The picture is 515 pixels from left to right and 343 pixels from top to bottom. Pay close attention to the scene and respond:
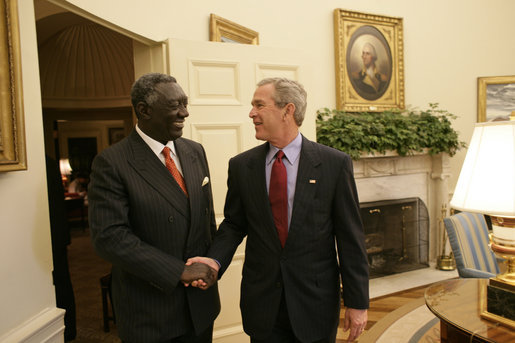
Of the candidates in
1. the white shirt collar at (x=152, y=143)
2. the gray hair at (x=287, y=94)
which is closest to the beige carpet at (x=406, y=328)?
the gray hair at (x=287, y=94)

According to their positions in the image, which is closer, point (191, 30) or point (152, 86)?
point (152, 86)

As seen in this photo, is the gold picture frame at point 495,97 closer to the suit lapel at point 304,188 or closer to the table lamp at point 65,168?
the suit lapel at point 304,188

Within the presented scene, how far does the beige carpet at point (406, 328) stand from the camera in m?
3.23

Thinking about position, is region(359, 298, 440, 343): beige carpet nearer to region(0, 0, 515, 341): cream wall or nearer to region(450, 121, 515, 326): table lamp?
region(450, 121, 515, 326): table lamp

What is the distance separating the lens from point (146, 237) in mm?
1599

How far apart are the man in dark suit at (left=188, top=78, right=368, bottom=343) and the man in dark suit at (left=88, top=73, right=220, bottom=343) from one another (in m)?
0.17

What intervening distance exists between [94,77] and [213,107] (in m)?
4.77

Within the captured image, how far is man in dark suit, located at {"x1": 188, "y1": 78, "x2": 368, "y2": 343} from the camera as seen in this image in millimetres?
1661

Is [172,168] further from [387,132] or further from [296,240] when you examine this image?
[387,132]

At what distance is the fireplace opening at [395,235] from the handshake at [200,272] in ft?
11.3

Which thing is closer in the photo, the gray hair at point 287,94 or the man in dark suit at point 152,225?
the man in dark suit at point 152,225

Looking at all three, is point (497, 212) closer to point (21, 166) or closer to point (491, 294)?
point (491, 294)

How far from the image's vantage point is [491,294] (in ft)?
6.30

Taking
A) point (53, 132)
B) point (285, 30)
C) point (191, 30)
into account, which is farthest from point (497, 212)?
point (53, 132)
